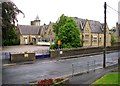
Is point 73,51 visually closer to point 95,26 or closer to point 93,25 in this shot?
point 93,25

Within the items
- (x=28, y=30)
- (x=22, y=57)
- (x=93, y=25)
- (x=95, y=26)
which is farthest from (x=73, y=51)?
(x=28, y=30)

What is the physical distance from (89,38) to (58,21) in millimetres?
14265

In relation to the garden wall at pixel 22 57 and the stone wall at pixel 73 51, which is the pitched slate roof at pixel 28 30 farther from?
the garden wall at pixel 22 57

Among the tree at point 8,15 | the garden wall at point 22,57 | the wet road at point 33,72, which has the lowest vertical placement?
the wet road at point 33,72

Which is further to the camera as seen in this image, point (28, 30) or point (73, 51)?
point (28, 30)

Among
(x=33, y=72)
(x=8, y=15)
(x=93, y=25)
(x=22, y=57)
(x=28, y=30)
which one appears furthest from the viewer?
(x=28, y=30)

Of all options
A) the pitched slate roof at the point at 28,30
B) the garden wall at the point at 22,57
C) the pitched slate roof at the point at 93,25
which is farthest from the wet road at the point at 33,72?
the pitched slate roof at the point at 28,30

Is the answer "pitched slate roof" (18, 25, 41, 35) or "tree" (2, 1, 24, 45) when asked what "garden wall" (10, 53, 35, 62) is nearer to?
"tree" (2, 1, 24, 45)

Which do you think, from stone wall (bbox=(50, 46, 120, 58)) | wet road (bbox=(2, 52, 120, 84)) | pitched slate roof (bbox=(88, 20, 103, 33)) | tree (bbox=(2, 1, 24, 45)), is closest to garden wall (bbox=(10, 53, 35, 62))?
wet road (bbox=(2, 52, 120, 84))

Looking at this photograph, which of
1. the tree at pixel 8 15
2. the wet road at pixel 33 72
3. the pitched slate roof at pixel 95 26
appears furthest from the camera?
the pitched slate roof at pixel 95 26

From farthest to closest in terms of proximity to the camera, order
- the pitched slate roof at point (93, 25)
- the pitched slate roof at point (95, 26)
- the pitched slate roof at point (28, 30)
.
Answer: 1. the pitched slate roof at point (28, 30)
2. the pitched slate roof at point (95, 26)
3. the pitched slate roof at point (93, 25)

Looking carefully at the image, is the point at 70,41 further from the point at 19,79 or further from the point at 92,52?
the point at 19,79

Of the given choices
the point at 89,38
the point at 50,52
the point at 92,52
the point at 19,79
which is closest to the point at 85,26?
the point at 89,38

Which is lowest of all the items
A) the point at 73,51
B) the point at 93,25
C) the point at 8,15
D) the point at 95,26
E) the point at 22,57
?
the point at 22,57
